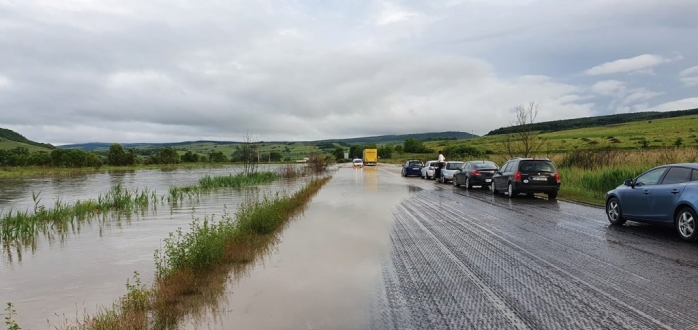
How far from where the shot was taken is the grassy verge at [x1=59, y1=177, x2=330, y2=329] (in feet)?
18.2

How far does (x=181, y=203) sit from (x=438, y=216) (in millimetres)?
15449

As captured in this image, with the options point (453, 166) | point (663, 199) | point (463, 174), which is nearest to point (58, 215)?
point (663, 199)

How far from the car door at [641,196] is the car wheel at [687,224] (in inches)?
39.4

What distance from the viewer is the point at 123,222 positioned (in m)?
18.0

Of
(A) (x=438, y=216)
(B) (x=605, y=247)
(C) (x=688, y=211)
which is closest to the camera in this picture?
(B) (x=605, y=247)

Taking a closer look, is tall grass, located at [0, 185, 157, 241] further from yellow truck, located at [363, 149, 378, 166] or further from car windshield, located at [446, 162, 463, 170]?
yellow truck, located at [363, 149, 378, 166]

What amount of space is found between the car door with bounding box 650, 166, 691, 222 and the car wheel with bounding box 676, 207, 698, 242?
9.2 inches

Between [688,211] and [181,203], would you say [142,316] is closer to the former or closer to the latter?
[688,211]

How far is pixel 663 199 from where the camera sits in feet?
34.6

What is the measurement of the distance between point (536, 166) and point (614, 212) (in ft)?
28.6

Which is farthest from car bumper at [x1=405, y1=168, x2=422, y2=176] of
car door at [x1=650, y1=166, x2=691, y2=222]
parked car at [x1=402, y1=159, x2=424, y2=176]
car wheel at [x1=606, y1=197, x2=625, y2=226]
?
car door at [x1=650, y1=166, x2=691, y2=222]

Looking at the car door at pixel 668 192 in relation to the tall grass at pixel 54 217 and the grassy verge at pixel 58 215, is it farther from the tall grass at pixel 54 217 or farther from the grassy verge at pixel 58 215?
the tall grass at pixel 54 217

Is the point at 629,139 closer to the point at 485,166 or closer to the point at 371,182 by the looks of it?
the point at 371,182

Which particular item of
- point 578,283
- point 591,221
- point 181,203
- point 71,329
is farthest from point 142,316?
point 181,203
